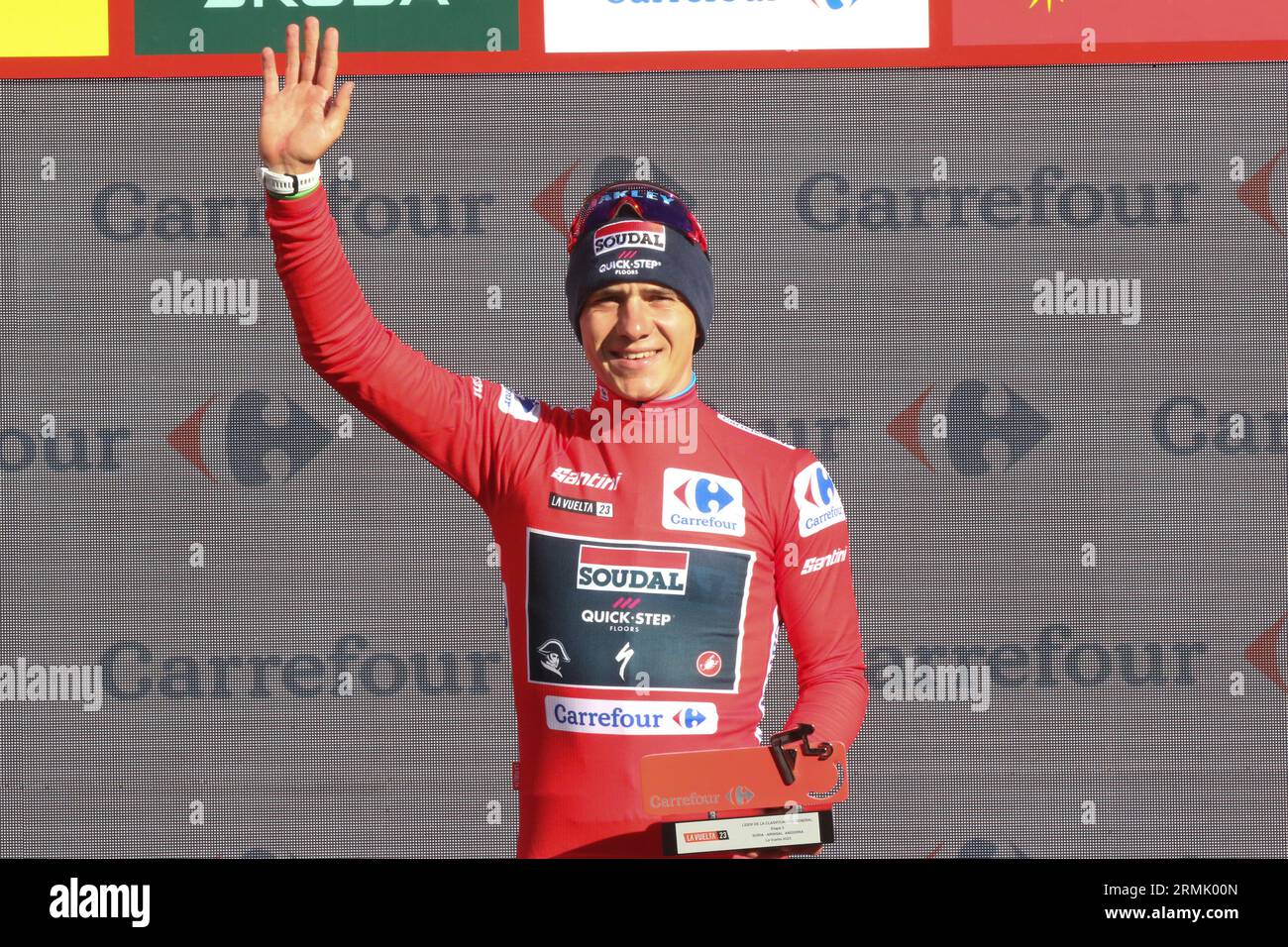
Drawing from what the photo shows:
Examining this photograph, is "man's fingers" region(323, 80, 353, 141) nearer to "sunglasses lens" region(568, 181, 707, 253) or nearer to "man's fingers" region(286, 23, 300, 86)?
"man's fingers" region(286, 23, 300, 86)

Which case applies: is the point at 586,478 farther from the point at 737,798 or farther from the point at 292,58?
the point at 292,58

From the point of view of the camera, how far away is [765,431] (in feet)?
13.7

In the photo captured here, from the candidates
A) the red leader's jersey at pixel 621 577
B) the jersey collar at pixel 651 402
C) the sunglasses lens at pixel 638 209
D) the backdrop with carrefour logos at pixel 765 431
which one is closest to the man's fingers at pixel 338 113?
the red leader's jersey at pixel 621 577

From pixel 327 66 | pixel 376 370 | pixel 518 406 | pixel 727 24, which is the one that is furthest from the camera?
pixel 727 24

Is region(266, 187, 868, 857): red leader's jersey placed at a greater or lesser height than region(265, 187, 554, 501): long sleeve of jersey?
lesser

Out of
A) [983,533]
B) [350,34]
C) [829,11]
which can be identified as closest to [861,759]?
[983,533]

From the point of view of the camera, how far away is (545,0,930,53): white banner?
13.6ft

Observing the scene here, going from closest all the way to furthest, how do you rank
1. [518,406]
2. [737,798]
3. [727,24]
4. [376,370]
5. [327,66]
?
1. [737,798]
2. [327,66]
3. [376,370]
4. [518,406]
5. [727,24]

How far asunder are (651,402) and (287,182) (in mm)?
775

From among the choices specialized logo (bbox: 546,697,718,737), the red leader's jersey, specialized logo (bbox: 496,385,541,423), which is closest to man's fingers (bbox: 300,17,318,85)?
the red leader's jersey

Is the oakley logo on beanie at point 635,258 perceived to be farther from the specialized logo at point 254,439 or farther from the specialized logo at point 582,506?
the specialized logo at point 254,439

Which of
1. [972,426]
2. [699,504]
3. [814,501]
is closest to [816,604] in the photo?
[814,501]

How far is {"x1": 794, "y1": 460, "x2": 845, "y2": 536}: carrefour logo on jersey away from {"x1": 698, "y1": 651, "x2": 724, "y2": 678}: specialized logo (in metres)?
0.30

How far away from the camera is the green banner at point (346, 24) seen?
13.6 feet
